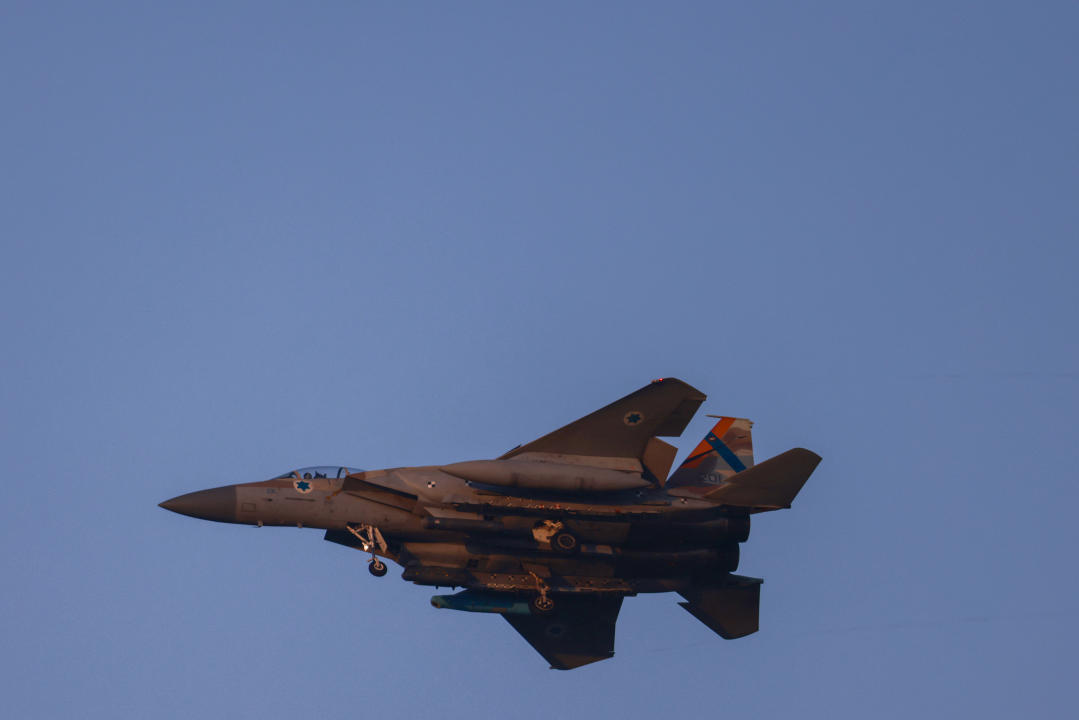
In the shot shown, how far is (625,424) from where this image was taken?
3325cm

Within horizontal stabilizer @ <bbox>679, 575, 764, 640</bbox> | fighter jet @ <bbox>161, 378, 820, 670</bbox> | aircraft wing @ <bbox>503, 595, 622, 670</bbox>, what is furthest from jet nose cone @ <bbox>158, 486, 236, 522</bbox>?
horizontal stabilizer @ <bbox>679, 575, 764, 640</bbox>

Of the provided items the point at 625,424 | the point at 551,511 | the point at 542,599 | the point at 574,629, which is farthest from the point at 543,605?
the point at 625,424

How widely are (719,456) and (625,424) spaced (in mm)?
5809

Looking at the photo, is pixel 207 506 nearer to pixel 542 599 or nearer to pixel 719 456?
pixel 542 599

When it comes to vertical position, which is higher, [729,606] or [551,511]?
[551,511]

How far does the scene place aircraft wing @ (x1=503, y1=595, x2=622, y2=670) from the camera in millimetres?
36844

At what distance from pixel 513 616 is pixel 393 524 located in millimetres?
4498

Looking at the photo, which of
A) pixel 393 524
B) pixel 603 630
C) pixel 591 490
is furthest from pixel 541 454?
pixel 603 630

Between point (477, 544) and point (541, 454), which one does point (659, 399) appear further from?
point (477, 544)

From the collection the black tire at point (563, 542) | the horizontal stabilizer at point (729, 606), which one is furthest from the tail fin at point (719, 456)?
the black tire at point (563, 542)

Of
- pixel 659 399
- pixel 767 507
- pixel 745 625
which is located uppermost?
pixel 659 399

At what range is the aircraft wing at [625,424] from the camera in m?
33.1

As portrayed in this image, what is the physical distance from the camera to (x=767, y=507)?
1345 inches

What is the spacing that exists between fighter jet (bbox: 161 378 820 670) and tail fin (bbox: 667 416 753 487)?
1.96 m
